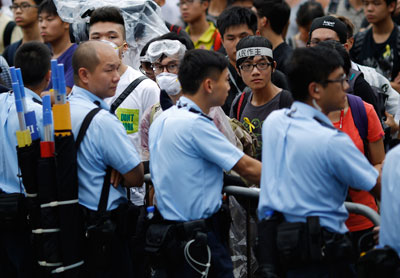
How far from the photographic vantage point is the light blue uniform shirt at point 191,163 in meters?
4.45

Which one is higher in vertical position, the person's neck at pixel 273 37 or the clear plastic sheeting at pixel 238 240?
the person's neck at pixel 273 37

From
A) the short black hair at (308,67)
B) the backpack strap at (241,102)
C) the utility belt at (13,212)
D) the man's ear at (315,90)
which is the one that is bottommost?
→ the utility belt at (13,212)

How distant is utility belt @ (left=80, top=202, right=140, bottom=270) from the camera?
15.6 feet

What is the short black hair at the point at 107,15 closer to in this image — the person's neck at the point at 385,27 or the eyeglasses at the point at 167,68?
the eyeglasses at the point at 167,68

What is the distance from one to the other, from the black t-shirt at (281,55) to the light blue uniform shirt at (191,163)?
277 centimetres

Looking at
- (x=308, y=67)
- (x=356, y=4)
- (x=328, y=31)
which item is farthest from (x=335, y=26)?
(x=356, y=4)

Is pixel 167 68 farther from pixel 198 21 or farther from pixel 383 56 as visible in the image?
pixel 198 21

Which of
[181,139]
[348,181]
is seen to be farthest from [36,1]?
[348,181]

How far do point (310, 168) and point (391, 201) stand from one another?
486 mm

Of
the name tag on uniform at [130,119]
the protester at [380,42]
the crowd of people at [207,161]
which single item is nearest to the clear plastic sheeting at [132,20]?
the crowd of people at [207,161]

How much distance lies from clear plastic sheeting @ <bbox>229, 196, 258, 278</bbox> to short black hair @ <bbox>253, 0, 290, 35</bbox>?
3.02m

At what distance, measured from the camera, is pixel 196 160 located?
4.52m

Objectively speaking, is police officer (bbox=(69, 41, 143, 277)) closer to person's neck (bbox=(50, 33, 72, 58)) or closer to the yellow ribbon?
the yellow ribbon

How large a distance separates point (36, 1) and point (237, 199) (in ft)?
20.2
